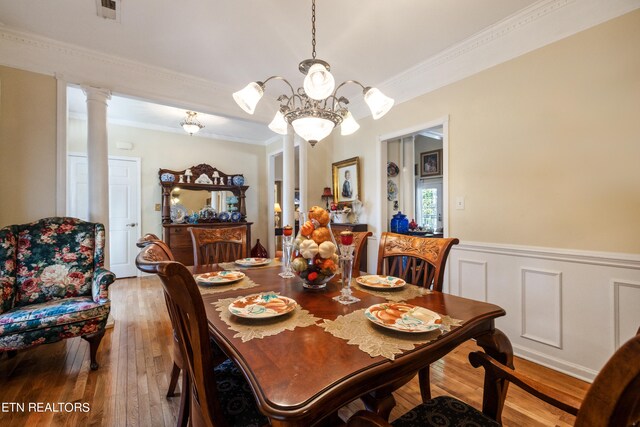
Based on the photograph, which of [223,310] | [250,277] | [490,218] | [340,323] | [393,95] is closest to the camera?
[340,323]

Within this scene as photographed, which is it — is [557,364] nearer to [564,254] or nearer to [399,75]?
[564,254]

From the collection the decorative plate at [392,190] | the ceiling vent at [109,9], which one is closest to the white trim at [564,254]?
the decorative plate at [392,190]

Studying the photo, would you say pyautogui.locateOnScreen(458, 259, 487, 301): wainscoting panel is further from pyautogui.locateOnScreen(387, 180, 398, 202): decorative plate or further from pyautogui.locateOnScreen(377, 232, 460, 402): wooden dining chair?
pyautogui.locateOnScreen(387, 180, 398, 202): decorative plate

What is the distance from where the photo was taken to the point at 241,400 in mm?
1010

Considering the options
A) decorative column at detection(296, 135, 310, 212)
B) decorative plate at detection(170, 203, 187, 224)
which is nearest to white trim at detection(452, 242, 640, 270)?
decorative column at detection(296, 135, 310, 212)

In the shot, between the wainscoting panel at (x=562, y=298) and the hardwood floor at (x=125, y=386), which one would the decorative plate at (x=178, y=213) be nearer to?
the hardwood floor at (x=125, y=386)

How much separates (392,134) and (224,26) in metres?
Answer: 1.94

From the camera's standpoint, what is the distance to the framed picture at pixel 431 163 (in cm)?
590

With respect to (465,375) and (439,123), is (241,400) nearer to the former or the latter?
(465,375)

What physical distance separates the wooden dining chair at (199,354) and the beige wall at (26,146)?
7.54 feet

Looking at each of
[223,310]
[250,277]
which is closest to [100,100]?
[250,277]

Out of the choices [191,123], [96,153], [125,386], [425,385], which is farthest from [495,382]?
[191,123]

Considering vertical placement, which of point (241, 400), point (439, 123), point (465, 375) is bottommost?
point (465, 375)

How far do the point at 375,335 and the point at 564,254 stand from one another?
188cm
